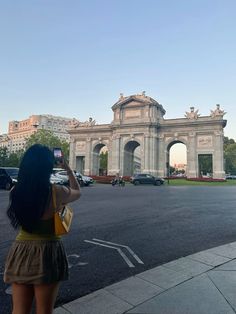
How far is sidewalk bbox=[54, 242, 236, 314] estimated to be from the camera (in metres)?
3.59

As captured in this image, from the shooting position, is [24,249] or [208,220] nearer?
[24,249]

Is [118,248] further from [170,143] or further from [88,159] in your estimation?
[88,159]

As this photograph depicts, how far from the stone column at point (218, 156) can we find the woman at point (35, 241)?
53.5 meters

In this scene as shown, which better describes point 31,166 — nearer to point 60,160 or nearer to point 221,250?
point 60,160

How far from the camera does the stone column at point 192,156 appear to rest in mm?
54834

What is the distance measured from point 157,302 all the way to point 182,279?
991mm

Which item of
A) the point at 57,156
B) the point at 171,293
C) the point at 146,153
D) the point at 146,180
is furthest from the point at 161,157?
the point at 57,156

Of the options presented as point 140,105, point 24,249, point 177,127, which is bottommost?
point 24,249

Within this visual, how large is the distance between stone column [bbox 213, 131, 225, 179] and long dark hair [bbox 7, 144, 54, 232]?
Answer: 53474 mm

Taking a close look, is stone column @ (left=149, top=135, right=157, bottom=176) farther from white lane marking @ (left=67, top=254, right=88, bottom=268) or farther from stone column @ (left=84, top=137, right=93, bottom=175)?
white lane marking @ (left=67, top=254, right=88, bottom=268)

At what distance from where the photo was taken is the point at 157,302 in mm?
3777

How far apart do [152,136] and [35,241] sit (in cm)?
5603

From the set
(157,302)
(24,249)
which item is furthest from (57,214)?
(157,302)

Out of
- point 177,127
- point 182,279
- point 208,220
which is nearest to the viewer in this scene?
point 182,279
